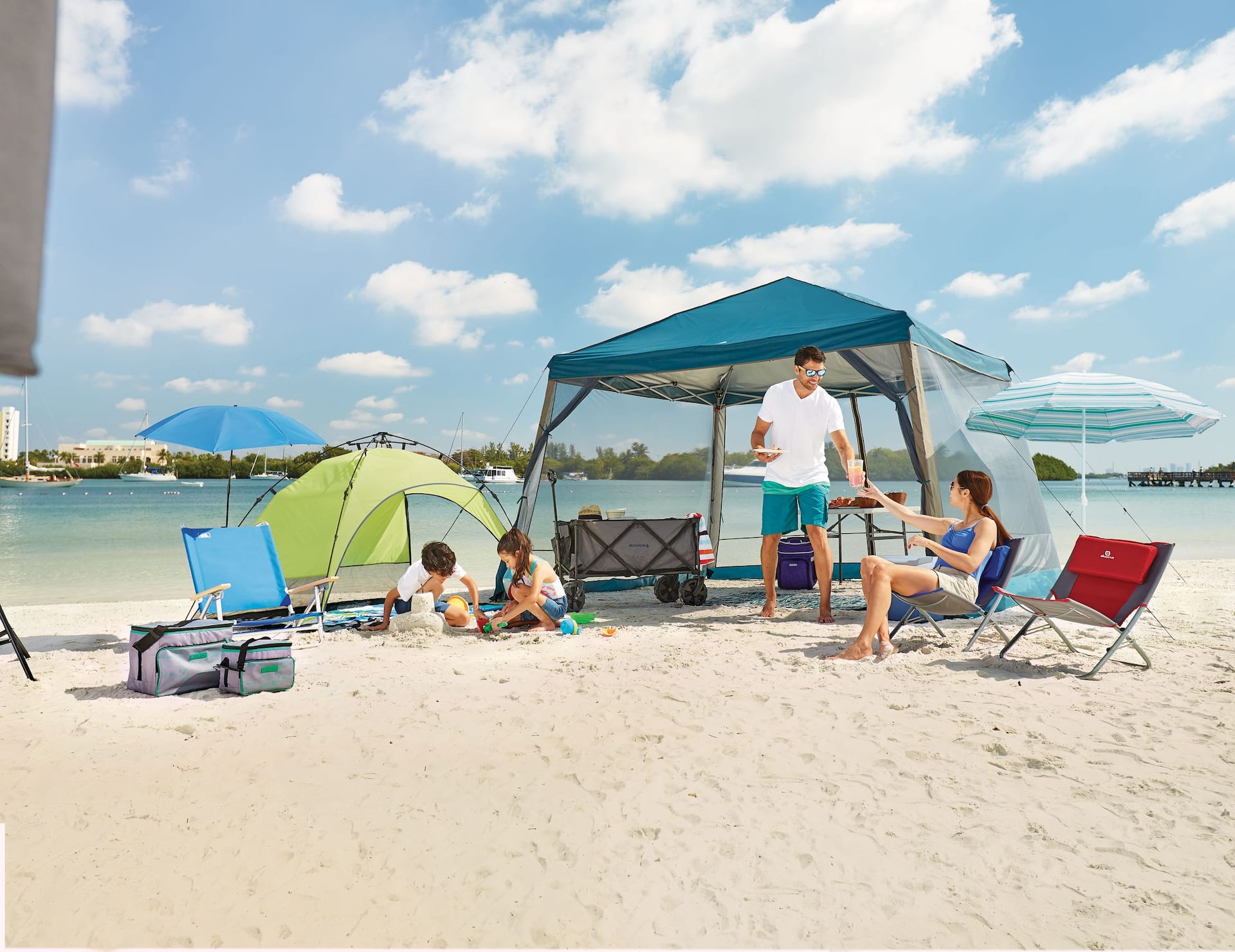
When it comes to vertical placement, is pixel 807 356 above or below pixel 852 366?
below

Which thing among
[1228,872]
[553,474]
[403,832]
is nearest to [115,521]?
[553,474]

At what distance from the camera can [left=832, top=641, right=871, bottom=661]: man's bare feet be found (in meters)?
4.10

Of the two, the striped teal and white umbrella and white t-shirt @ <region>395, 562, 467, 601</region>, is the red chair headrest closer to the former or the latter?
the striped teal and white umbrella

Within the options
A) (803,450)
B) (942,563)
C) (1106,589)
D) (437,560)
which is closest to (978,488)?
(942,563)

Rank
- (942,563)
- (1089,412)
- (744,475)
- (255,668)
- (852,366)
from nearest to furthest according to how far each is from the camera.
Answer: (255,668), (942,563), (1089,412), (852,366), (744,475)

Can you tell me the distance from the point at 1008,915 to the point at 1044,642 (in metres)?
3.19

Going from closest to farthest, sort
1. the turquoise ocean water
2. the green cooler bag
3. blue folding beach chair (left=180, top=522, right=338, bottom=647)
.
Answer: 1. the green cooler bag
2. blue folding beach chair (left=180, top=522, right=338, bottom=647)
3. the turquoise ocean water

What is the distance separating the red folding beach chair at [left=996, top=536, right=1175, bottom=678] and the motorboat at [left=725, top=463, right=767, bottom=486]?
14.1 ft

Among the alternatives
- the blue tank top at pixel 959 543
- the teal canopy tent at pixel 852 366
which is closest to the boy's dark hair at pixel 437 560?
the teal canopy tent at pixel 852 366

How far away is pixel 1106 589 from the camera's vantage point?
4.23 metres

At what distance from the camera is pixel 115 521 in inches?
977

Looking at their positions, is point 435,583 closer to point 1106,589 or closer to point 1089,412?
point 1106,589

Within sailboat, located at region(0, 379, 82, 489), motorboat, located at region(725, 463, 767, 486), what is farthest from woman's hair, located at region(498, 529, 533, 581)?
sailboat, located at region(0, 379, 82, 489)

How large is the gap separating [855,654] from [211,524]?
26.5 meters
